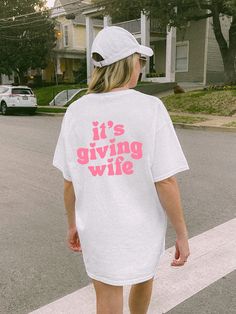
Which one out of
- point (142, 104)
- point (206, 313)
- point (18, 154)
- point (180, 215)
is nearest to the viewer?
point (142, 104)

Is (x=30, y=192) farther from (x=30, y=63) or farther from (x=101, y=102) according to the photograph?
(x=30, y=63)

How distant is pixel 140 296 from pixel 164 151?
2.83 ft

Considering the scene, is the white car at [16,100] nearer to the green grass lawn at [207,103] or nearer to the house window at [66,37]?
the green grass lawn at [207,103]

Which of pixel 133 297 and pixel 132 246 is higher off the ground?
pixel 132 246

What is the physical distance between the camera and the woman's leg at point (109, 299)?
5.95 feet

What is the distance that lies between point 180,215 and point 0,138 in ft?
35.2

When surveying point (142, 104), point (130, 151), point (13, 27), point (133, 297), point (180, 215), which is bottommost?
point (133, 297)

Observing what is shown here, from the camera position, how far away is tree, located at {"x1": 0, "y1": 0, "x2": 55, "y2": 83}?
112 ft

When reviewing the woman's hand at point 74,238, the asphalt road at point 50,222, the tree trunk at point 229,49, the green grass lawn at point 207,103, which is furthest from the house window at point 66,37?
the woman's hand at point 74,238

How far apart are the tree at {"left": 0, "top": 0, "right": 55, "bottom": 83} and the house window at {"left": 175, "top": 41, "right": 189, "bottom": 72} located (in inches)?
524

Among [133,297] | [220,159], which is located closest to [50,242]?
[133,297]

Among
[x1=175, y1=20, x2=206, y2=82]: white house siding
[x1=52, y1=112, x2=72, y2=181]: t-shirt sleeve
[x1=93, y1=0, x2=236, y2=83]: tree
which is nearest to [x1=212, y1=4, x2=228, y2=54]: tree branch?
[x1=93, y1=0, x2=236, y2=83]: tree

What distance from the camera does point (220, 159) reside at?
26.3ft

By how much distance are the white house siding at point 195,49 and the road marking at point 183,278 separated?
2433 cm
